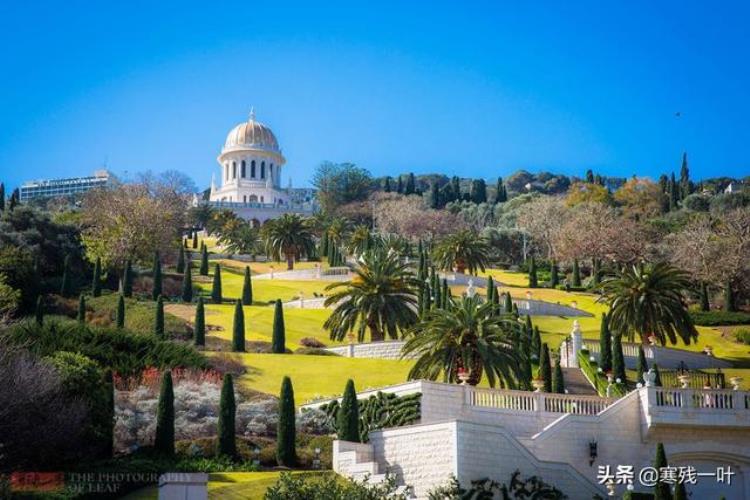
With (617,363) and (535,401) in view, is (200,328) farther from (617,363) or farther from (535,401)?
(535,401)

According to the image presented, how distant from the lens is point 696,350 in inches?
2530

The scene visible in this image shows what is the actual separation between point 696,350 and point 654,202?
7220cm

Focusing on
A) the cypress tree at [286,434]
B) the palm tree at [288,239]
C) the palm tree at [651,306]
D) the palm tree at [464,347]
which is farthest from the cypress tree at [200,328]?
the palm tree at [288,239]

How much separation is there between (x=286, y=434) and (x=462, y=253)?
50718mm

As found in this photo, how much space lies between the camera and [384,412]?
40.4 m

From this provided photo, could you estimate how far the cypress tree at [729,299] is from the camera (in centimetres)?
7831

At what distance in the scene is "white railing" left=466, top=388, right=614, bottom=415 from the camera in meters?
39.0

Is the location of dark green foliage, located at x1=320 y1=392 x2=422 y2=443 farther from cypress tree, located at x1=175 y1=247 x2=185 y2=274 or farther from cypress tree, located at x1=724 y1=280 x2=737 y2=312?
cypress tree, located at x1=175 y1=247 x2=185 y2=274

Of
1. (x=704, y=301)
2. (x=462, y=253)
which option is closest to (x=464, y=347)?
(x=704, y=301)

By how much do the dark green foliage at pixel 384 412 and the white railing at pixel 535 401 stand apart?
78.7 inches

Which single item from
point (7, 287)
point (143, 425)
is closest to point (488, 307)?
point (143, 425)

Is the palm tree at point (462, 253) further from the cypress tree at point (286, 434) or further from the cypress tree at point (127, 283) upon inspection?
the cypress tree at point (286, 434)

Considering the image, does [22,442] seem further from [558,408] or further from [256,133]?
[256,133]

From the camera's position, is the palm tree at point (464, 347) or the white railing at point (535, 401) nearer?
the white railing at point (535, 401)
